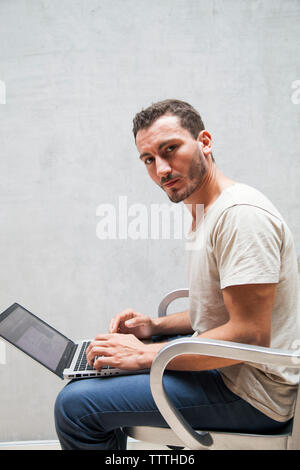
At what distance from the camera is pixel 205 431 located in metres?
0.79

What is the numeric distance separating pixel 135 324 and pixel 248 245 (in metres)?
0.51

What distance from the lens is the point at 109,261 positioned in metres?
1.71

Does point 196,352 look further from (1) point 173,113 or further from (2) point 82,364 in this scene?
(1) point 173,113

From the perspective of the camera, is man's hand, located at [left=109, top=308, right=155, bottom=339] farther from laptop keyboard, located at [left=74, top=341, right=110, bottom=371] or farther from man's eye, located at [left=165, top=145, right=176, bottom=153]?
man's eye, located at [left=165, top=145, right=176, bottom=153]

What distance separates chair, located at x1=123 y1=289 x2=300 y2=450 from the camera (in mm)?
650

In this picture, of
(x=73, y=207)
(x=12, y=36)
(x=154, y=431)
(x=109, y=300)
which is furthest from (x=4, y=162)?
(x=154, y=431)

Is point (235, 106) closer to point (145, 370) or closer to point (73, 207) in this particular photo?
point (73, 207)

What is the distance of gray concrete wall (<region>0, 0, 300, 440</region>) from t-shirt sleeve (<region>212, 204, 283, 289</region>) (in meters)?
0.95

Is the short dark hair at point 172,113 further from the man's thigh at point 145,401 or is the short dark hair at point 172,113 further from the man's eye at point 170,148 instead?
the man's thigh at point 145,401

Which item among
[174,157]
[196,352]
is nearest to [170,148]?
[174,157]

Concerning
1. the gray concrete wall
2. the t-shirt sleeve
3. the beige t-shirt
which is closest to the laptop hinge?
the beige t-shirt

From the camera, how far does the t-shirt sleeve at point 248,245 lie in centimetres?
70

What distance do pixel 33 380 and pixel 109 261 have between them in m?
0.74

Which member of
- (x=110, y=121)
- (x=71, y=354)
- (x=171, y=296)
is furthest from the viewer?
(x=110, y=121)
